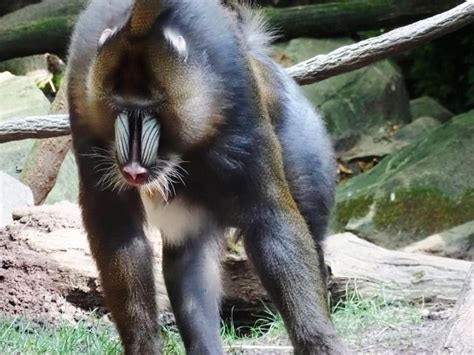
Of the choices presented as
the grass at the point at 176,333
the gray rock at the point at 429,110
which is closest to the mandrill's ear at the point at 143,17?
the grass at the point at 176,333

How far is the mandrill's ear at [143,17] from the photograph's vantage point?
3.01 meters

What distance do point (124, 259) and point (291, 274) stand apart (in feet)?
1.94

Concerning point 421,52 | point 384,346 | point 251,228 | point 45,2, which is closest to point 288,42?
point 421,52

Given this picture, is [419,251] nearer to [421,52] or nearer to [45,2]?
[421,52]

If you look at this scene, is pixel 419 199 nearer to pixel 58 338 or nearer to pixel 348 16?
pixel 348 16

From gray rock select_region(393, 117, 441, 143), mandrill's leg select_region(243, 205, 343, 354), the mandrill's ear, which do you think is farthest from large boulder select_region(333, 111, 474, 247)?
the mandrill's ear

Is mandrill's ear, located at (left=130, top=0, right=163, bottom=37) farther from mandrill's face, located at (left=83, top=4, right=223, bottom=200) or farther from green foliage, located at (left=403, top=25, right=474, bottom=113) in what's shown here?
green foliage, located at (left=403, top=25, right=474, bottom=113)

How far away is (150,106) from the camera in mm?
3025

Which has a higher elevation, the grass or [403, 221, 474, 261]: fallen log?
the grass

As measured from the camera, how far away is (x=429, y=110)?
9.89 m

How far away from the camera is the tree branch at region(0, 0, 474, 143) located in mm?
4879

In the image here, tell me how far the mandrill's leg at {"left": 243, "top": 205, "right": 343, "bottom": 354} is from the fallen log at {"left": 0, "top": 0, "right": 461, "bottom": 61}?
592cm

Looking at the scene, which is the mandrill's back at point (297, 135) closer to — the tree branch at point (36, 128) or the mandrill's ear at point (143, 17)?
the mandrill's ear at point (143, 17)

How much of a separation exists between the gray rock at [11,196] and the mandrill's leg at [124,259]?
2.48 meters
